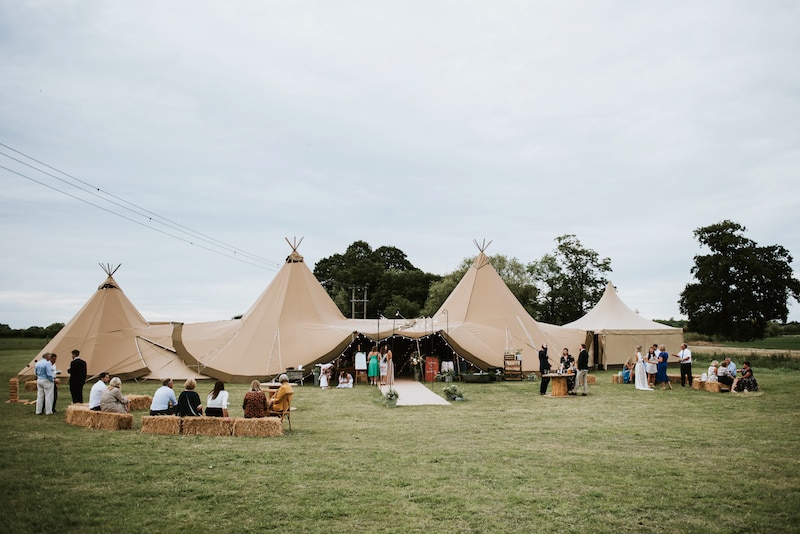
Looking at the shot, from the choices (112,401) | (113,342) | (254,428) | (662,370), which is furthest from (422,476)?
(113,342)

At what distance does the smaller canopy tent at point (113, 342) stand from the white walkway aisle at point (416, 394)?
703 centimetres

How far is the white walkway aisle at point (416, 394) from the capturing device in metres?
13.7

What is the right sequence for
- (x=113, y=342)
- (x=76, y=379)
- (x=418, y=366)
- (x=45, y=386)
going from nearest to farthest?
(x=45, y=386), (x=76, y=379), (x=113, y=342), (x=418, y=366)

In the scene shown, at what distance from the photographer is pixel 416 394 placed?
51.0ft

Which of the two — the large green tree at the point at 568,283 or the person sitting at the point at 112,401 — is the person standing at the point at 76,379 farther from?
the large green tree at the point at 568,283

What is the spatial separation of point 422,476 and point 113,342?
17108 mm

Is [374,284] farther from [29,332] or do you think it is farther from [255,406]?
[255,406]

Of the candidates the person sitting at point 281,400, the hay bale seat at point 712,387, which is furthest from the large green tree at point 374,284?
the person sitting at point 281,400

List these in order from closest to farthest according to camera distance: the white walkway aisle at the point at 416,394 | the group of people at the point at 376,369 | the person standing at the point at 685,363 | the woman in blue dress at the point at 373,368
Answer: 1. the white walkway aisle at the point at 416,394
2. the person standing at the point at 685,363
3. the group of people at the point at 376,369
4. the woman in blue dress at the point at 373,368

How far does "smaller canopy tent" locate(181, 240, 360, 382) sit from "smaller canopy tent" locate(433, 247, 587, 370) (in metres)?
3.99

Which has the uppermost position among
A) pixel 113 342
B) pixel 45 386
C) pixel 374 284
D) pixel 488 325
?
pixel 374 284

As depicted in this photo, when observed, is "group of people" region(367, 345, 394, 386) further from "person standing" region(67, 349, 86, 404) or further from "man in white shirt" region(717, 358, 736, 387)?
"man in white shirt" region(717, 358, 736, 387)

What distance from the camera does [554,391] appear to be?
14.9 meters

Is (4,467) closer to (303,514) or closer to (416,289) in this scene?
(303,514)
